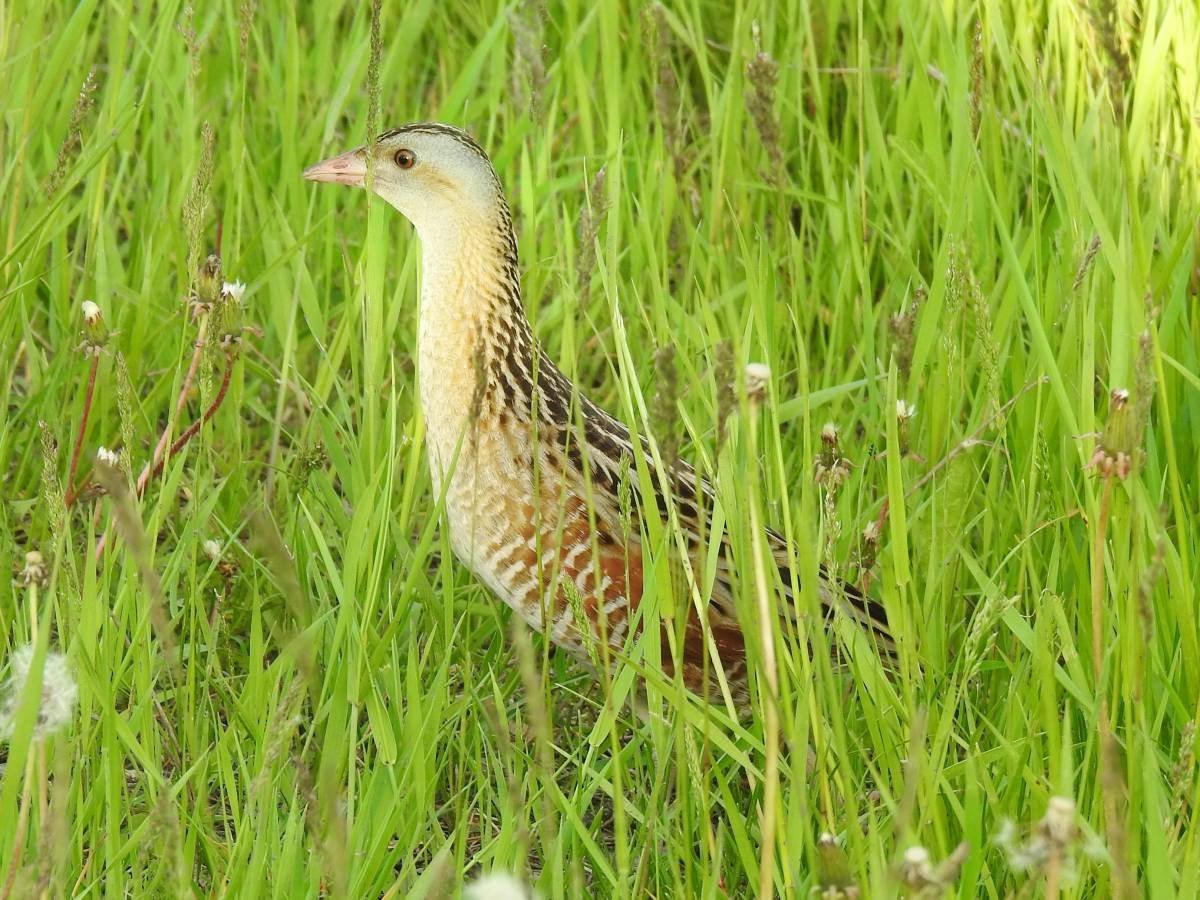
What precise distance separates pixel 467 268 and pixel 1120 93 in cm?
170

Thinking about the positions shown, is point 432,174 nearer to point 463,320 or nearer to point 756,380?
point 463,320

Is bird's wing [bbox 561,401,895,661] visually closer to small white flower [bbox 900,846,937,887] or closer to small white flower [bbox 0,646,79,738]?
small white flower [bbox 0,646,79,738]

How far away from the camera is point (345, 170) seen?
3.82 m

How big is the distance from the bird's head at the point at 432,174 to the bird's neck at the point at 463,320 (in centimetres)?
2

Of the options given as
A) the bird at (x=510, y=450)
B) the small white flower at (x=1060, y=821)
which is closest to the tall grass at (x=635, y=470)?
the small white flower at (x=1060, y=821)

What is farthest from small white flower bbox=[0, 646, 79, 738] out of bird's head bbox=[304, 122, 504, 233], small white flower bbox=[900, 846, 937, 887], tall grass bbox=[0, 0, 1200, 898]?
bird's head bbox=[304, 122, 504, 233]

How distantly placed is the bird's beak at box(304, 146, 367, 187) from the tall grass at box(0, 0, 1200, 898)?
5.7 inches

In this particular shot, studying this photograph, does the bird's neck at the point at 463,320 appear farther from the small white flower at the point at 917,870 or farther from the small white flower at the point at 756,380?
the small white flower at the point at 917,870

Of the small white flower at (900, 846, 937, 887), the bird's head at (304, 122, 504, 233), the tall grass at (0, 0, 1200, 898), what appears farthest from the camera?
the bird's head at (304, 122, 504, 233)

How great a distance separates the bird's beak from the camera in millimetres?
3785

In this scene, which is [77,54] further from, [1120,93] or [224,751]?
[1120,93]

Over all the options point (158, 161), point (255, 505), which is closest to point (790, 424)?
point (255, 505)

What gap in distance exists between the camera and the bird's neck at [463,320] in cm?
351

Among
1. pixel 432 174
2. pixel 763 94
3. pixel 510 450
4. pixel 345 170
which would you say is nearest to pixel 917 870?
pixel 763 94
